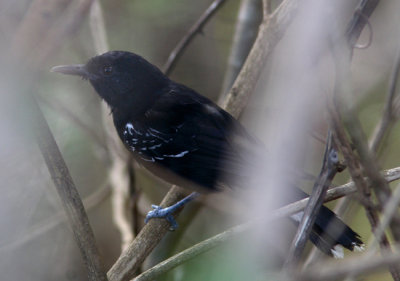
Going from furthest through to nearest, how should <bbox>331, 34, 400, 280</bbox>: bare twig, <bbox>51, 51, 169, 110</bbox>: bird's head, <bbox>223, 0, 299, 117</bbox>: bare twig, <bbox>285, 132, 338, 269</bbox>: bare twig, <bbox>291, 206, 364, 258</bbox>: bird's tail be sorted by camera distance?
<bbox>51, 51, 169, 110</bbox>: bird's head
<bbox>223, 0, 299, 117</bbox>: bare twig
<bbox>291, 206, 364, 258</bbox>: bird's tail
<bbox>285, 132, 338, 269</bbox>: bare twig
<bbox>331, 34, 400, 280</bbox>: bare twig

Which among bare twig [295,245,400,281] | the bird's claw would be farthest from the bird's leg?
bare twig [295,245,400,281]

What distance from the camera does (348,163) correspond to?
77.7 inches

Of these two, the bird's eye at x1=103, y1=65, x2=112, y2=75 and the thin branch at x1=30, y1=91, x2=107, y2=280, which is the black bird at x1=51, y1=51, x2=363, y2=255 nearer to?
the bird's eye at x1=103, y1=65, x2=112, y2=75

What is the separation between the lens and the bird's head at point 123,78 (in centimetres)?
409

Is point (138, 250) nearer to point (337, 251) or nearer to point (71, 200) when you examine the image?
point (71, 200)

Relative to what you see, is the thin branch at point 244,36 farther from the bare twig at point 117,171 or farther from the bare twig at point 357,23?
the bare twig at point 357,23

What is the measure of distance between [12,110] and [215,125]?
6.07 ft

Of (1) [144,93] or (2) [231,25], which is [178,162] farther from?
(2) [231,25]

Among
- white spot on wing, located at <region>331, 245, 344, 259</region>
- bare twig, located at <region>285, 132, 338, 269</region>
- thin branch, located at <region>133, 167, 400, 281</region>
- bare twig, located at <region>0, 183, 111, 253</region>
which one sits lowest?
bare twig, located at <region>0, 183, 111, 253</region>

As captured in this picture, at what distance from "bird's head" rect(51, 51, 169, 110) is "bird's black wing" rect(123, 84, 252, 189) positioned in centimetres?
22

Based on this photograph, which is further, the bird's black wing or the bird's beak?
the bird's beak

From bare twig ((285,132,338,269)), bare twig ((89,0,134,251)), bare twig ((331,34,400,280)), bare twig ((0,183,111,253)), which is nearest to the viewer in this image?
bare twig ((331,34,400,280))

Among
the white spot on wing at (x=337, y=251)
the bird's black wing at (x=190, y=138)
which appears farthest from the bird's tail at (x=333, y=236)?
the bird's black wing at (x=190, y=138)

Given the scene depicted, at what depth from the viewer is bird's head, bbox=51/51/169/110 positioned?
13.4ft
